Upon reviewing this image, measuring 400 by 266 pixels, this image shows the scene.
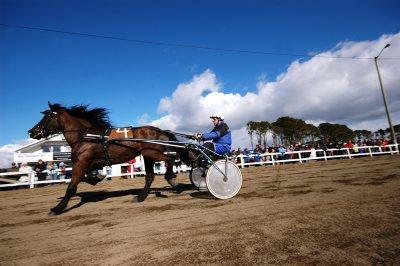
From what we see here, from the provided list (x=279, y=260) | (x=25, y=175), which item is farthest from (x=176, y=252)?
(x=25, y=175)

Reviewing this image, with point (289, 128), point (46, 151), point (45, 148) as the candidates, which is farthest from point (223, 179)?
point (289, 128)

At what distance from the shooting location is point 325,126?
305 feet

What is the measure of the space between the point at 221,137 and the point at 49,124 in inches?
169

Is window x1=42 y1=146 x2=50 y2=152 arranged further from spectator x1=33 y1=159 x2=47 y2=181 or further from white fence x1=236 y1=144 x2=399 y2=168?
white fence x1=236 y1=144 x2=399 y2=168

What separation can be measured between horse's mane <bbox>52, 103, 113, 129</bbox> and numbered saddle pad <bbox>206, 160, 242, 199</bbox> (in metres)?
3.14

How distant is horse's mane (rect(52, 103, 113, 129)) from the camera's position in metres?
7.74

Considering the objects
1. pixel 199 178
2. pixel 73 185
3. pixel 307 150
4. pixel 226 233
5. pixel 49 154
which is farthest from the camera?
pixel 49 154

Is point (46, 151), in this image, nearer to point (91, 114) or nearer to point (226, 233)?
point (91, 114)

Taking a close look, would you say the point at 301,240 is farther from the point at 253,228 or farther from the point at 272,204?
the point at 272,204

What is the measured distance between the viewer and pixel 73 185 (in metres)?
6.58

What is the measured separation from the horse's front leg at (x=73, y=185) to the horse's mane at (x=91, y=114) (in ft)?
4.16

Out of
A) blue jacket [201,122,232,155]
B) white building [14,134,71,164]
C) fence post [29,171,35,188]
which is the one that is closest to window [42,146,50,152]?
white building [14,134,71,164]

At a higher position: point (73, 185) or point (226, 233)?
point (73, 185)

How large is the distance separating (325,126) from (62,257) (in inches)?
3868
